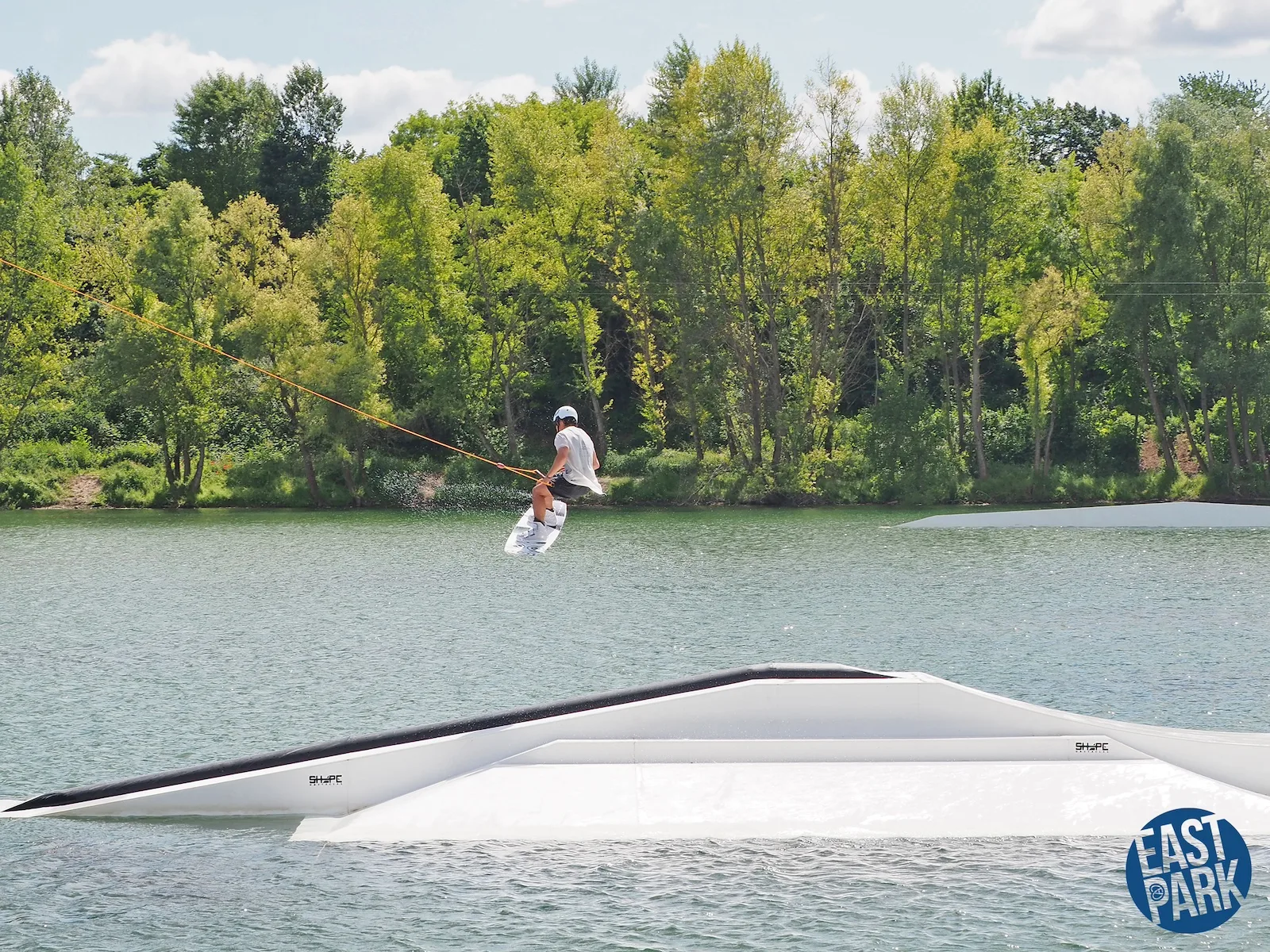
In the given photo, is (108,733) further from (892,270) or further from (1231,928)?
(892,270)

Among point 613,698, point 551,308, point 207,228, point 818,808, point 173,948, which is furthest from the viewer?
point 551,308

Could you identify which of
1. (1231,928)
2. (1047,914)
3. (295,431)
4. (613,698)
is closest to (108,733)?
(613,698)

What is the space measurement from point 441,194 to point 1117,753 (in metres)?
45.4

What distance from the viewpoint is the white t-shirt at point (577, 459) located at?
17781 mm

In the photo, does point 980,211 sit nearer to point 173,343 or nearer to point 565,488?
point 173,343

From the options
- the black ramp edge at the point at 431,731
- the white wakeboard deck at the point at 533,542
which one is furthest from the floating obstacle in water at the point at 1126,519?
the black ramp edge at the point at 431,731

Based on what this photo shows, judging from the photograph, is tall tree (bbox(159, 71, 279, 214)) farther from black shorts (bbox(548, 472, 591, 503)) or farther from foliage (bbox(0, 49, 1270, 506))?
black shorts (bbox(548, 472, 591, 503))

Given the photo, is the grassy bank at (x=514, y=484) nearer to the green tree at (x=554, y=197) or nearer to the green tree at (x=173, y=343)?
the green tree at (x=173, y=343)

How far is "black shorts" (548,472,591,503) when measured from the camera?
17922 mm

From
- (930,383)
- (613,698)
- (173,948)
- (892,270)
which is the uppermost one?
(892,270)

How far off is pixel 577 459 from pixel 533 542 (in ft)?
4.84

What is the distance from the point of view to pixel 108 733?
17391mm

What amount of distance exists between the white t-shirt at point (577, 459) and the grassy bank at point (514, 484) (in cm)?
3453

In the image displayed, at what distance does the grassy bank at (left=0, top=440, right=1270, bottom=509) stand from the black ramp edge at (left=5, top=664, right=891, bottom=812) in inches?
Answer: 1482
